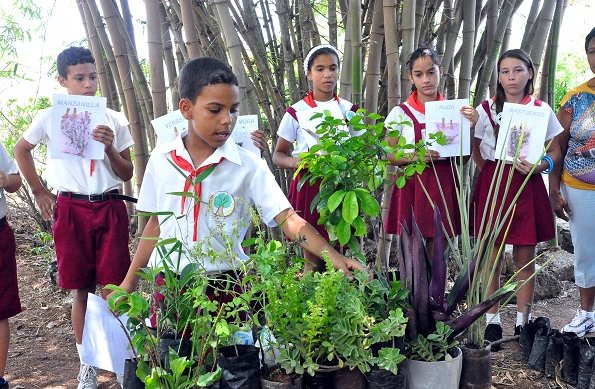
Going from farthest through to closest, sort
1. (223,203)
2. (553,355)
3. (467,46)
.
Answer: (467,46) → (553,355) → (223,203)

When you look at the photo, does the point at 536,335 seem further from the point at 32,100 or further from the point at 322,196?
the point at 32,100

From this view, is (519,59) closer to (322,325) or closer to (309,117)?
(309,117)

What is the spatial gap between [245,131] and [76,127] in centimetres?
76

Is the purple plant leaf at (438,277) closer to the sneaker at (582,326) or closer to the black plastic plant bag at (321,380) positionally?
the black plastic plant bag at (321,380)

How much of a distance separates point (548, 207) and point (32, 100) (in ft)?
15.9

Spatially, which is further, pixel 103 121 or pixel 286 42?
pixel 286 42

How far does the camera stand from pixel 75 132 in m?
2.74

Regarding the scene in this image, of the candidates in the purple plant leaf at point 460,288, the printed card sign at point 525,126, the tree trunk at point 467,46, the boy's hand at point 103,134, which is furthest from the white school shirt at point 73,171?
the tree trunk at point 467,46

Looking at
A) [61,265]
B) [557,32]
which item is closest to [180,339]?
[61,265]

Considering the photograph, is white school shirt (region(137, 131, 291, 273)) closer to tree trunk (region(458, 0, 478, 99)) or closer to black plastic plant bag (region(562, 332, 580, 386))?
black plastic plant bag (region(562, 332, 580, 386))

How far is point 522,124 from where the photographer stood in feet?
9.52

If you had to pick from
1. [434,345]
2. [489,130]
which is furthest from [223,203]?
[489,130]

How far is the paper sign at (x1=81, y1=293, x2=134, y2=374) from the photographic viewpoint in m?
1.85

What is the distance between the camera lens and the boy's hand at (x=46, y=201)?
9.77 ft
